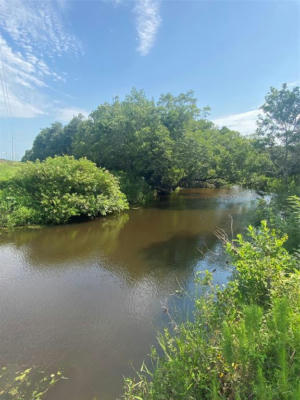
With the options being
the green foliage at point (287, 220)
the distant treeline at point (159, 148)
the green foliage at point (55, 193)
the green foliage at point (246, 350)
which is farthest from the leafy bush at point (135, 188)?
the green foliage at point (246, 350)

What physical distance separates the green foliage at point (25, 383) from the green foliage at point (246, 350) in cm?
124

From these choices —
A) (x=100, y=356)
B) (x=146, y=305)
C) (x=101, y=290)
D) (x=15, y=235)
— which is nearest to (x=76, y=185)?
(x=15, y=235)

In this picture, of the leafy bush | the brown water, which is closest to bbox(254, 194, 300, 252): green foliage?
the brown water

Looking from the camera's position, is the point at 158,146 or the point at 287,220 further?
the point at 158,146

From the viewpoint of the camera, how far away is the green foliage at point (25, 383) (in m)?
3.00

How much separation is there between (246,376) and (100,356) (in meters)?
2.48

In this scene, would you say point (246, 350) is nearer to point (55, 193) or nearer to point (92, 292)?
point (92, 292)

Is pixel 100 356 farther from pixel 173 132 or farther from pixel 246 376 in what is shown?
pixel 173 132

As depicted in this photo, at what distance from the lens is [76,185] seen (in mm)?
11961

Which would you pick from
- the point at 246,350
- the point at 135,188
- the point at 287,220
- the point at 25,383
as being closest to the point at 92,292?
the point at 25,383

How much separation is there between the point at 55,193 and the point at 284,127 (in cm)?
1249

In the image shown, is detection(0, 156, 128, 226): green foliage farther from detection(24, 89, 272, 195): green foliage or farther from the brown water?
detection(24, 89, 272, 195): green foliage

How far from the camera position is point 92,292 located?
5562 mm

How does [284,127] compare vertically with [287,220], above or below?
above
